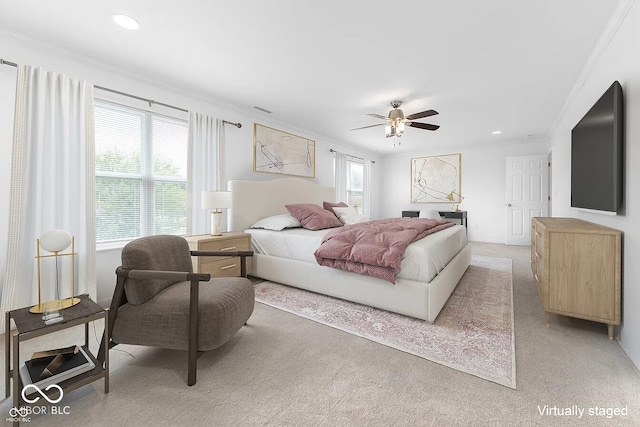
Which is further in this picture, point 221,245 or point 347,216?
point 347,216

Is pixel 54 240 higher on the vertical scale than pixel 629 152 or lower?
lower

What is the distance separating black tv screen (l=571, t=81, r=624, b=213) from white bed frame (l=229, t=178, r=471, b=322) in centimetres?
125

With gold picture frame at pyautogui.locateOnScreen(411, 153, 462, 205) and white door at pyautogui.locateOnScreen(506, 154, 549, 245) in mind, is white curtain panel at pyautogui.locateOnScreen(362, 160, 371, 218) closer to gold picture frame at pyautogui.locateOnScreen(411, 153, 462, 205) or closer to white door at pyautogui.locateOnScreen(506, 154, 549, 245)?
gold picture frame at pyautogui.locateOnScreen(411, 153, 462, 205)

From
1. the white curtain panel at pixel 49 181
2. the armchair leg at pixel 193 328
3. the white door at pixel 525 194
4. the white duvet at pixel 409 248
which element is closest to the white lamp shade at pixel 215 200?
the white duvet at pixel 409 248

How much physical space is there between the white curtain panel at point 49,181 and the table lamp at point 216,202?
3.24ft

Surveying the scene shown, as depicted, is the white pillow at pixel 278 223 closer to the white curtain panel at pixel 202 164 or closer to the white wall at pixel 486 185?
the white curtain panel at pixel 202 164

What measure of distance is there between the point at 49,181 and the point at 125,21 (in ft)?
4.80

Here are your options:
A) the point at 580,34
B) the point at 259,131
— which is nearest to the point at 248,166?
the point at 259,131

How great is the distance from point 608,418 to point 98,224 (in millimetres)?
3927

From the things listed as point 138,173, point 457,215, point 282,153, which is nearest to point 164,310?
point 138,173

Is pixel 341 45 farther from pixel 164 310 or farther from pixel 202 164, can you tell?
pixel 164 310

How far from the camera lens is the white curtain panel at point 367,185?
6.92m

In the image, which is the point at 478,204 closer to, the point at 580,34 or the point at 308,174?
the point at 308,174

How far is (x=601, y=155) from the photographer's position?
2.07m
